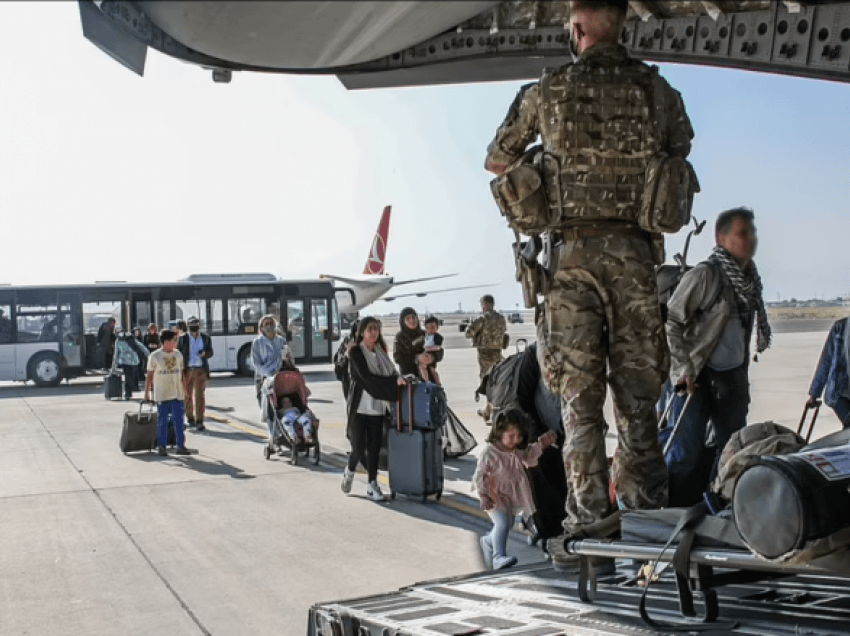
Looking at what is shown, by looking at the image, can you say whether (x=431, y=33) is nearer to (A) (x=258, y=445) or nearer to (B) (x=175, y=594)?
(B) (x=175, y=594)

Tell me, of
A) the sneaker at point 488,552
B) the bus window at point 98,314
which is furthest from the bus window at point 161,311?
the sneaker at point 488,552

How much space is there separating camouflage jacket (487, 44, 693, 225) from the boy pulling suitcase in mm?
7997

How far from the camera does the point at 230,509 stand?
7.32m

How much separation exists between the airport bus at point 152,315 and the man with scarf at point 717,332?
19286mm

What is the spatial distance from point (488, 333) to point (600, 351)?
8.66m

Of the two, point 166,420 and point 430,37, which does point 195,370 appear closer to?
point 166,420

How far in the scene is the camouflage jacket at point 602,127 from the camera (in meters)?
3.35

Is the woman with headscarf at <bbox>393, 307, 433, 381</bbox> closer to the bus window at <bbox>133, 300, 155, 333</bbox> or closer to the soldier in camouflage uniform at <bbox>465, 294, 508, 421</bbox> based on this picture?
the soldier in camouflage uniform at <bbox>465, 294, 508, 421</bbox>

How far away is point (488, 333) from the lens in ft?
39.7

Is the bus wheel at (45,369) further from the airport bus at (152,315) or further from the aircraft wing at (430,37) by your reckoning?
the aircraft wing at (430,37)

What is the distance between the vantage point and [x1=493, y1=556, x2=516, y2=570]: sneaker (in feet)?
16.3

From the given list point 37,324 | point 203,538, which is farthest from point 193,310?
point 203,538

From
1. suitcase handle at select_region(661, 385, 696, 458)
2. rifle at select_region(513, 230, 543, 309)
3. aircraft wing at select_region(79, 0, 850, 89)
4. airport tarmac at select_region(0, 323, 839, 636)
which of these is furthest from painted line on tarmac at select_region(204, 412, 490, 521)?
rifle at select_region(513, 230, 543, 309)

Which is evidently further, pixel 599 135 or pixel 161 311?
pixel 161 311
